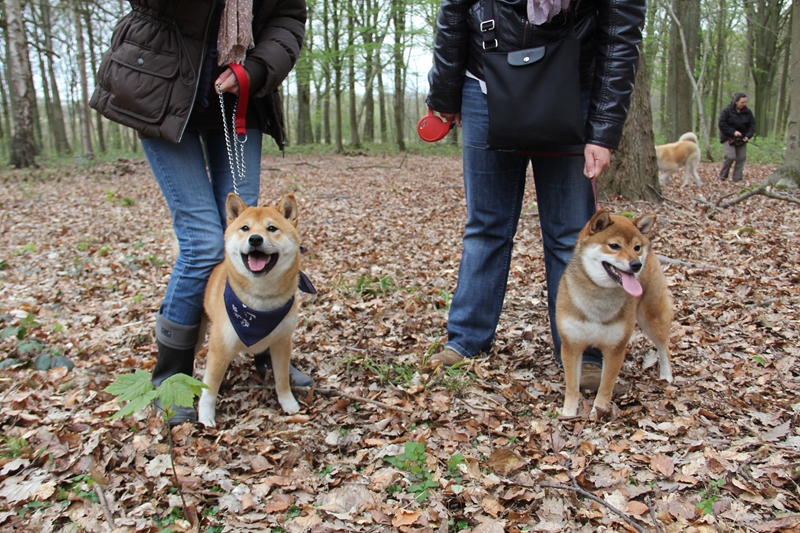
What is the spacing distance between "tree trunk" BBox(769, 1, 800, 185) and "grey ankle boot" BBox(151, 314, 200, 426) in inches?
394

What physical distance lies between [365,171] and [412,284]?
1112 cm

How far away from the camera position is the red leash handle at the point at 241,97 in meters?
2.71

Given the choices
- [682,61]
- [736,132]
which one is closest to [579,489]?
[736,132]

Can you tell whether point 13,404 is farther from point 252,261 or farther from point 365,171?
point 365,171

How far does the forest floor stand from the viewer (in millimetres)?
2191

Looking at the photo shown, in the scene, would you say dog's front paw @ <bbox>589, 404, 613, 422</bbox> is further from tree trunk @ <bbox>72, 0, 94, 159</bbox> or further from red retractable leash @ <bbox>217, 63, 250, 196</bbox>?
tree trunk @ <bbox>72, 0, 94, 159</bbox>

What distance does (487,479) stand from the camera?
7.79 ft

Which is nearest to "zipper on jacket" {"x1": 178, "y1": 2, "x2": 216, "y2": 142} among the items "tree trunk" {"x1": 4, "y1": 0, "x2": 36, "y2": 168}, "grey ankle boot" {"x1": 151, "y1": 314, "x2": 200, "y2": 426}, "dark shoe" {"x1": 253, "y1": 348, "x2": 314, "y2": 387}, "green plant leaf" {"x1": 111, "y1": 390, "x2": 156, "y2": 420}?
"grey ankle boot" {"x1": 151, "y1": 314, "x2": 200, "y2": 426}

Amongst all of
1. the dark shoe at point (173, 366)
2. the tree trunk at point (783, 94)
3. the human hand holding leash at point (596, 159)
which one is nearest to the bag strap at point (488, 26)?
the human hand holding leash at point (596, 159)

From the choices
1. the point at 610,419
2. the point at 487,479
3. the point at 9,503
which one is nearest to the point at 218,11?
the point at 9,503

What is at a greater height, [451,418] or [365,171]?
[365,171]

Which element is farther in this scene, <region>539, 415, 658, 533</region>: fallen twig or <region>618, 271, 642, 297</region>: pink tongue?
<region>618, 271, 642, 297</region>: pink tongue

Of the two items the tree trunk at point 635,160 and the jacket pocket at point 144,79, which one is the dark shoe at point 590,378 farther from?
the tree trunk at point 635,160

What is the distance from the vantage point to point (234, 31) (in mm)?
2680
